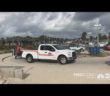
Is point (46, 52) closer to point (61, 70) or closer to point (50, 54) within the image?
point (50, 54)

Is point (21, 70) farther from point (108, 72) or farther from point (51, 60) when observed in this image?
point (108, 72)

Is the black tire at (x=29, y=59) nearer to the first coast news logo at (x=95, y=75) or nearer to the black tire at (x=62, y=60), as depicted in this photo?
the black tire at (x=62, y=60)

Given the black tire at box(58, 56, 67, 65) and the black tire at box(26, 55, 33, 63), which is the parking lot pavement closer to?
the black tire at box(26, 55, 33, 63)

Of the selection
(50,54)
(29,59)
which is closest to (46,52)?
(50,54)

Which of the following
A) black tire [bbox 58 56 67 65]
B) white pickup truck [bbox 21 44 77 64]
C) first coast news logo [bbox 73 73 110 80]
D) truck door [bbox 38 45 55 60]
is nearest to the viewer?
first coast news logo [bbox 73 73 110 80]

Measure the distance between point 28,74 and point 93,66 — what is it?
2232 millimetres

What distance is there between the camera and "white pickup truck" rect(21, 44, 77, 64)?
10.4m

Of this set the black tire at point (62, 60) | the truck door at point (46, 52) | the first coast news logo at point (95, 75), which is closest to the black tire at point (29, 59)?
the truck door at point (46, 52)

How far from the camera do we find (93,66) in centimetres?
1019

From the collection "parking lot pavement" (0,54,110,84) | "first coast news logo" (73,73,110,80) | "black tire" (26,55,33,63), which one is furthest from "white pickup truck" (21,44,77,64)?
"first coast news logo" (73,73,110,80)

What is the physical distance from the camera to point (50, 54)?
11031 mm

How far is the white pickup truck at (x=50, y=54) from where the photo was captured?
10430 millimetres
